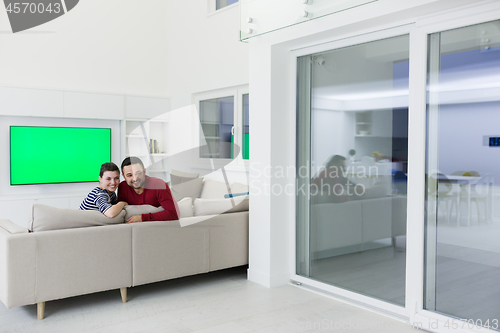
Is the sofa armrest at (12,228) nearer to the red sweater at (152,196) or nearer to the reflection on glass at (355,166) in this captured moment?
the red sweater at (152,196)

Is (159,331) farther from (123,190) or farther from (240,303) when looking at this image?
(123,190)

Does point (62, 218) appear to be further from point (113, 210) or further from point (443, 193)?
point (443, 193)

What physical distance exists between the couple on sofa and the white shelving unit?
324 centimetres

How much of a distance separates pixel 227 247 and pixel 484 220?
222 centimetres

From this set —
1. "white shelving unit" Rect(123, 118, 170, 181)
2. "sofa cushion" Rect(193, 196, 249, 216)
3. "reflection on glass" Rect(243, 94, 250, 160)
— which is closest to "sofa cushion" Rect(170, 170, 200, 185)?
Answer: "white shelving unit" Rect(123, 118, 170, 181)

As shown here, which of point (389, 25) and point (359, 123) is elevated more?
point (389, 25)

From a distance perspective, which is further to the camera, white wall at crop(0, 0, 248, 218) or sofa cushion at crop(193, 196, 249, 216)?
white wall at crop(0, 0, 248, 218)

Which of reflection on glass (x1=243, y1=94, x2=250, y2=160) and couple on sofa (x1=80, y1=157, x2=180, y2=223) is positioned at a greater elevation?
reflection on glass (x1=243, y1=94, x2=250, y2=160)

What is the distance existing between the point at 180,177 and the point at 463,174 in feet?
13.8

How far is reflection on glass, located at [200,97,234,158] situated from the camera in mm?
5949

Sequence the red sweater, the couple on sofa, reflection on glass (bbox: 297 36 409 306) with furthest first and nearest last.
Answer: the red sweater → the couple on sofa → reflection on glass (bbox: 297 36 409 306)

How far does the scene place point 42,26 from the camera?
6.25 meters

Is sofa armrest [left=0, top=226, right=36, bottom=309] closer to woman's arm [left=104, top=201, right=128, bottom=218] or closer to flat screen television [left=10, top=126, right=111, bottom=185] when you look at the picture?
woman's arm [left=104, top=201, right=128, bottom=218]

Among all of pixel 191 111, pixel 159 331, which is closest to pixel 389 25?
pixel 159 331
